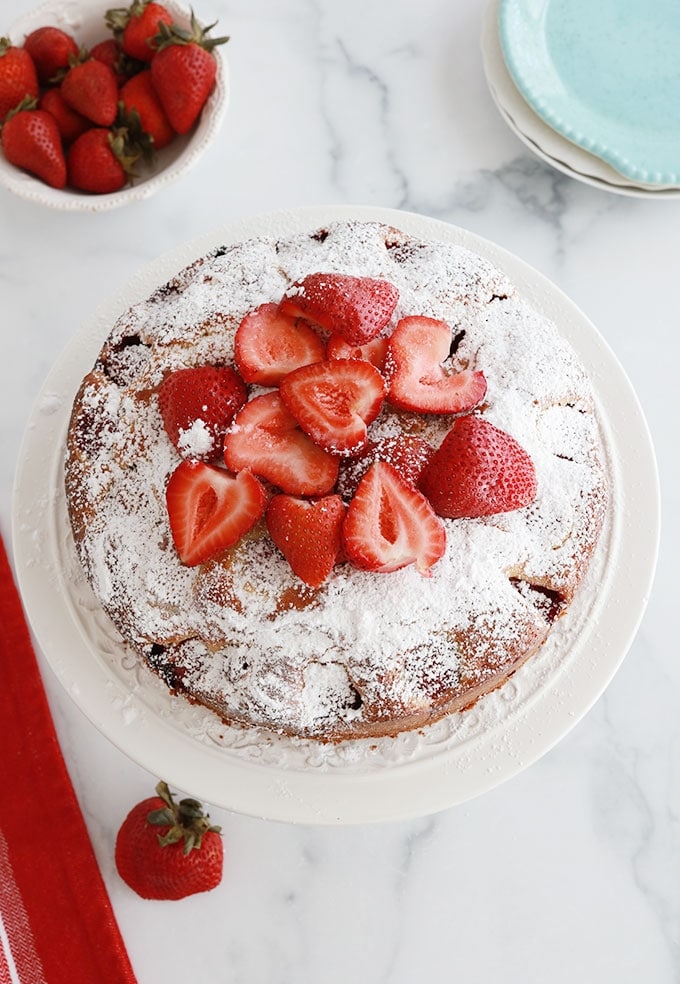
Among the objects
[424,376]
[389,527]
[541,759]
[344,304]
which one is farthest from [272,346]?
[541,759]

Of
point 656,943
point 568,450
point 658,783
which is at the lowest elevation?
point 656,943

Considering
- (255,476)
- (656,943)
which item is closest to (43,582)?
(255,476)

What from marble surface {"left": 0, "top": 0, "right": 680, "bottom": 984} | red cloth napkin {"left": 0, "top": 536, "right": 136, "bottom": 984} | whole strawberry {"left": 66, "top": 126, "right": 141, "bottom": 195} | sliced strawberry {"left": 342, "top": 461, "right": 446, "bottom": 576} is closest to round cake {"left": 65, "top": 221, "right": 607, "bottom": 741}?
sliced strawberry {"left": 342, "top": 461, "right": 446, "bottom": 576}

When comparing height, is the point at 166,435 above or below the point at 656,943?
above

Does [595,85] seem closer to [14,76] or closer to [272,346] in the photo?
[272,346]

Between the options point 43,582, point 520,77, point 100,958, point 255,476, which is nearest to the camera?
point 255,476

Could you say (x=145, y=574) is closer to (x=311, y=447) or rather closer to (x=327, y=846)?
(x=311, y=447)

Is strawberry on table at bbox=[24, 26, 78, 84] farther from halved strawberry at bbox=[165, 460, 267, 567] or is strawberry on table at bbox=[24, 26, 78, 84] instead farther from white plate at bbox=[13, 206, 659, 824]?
halved strawberry at bbox=[165, 460, 267, 567]
